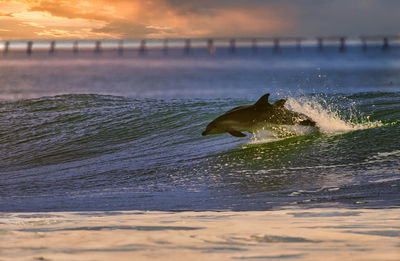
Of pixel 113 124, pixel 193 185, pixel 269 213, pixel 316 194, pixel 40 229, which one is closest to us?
pixel 40 229

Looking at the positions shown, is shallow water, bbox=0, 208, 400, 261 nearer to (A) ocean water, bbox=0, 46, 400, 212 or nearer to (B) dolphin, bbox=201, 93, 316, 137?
(A) ocean water, bbox=0, 46, 400, 212

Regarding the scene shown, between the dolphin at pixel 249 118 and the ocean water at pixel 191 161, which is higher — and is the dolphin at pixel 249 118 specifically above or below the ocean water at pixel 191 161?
above

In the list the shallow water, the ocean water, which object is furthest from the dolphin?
the shallow water

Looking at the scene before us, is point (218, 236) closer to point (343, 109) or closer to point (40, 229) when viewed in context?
point (40, 229)

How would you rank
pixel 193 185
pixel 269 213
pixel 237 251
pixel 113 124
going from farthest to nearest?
1. pixel 113 124
2. pixel 193 185
3. pixel 269 213
4. pixel 237 251

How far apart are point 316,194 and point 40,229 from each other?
417 centimetres

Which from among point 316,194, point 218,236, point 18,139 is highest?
point 218,236

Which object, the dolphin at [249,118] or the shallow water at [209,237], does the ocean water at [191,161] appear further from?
the shallow water at [209,237]

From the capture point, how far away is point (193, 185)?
8984 millimetres

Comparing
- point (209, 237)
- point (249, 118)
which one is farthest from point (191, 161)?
point (209, 237)

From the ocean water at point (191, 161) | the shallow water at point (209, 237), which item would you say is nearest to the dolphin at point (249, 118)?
the ocean water at point (191, 161)

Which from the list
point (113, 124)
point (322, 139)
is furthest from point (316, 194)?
point (113, 124)

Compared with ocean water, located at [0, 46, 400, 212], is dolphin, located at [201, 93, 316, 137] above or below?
above

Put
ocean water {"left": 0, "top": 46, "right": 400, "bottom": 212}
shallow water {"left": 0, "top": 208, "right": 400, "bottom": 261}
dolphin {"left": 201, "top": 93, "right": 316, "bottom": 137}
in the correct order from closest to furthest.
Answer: shallow water {"left": 0, "top": 208, "right": 400, "bottom": 261} < ocean water {"left": 0, "top": 46, "right": 400, "bottom": 212} < dolphin {"left": 201, "top": 93, "right": 316, "bottom": 137}
